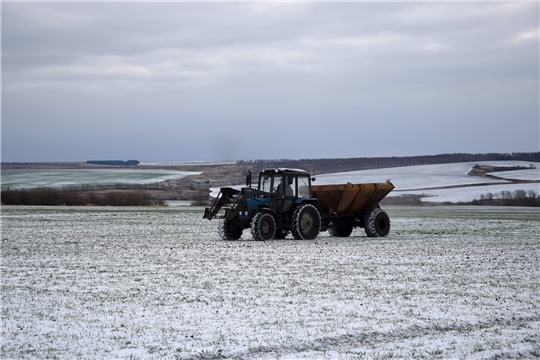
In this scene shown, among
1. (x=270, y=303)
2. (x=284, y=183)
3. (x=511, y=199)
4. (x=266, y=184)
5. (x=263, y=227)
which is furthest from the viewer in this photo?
(x=511, y=199)

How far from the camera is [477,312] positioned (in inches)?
372

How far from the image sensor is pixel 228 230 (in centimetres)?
2248

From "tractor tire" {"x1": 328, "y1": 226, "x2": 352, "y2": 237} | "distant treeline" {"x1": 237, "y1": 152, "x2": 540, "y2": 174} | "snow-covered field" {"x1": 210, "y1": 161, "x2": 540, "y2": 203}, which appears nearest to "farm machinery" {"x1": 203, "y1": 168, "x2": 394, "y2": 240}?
"tractor tire" {"x1": 328, "y1": 226, "x2": 352, "y2": 237}

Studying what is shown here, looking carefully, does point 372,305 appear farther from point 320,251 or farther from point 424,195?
point 424,195

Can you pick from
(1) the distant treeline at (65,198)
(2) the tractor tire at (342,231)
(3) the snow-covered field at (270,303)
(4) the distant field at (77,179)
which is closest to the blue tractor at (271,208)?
(2) the tractor tire at (342,231)

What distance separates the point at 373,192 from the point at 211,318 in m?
16.0

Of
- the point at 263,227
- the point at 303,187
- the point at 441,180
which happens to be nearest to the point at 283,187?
the point at 303,187

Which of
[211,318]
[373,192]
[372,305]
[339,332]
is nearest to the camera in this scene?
[339,332]

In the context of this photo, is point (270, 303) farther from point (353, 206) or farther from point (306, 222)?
point (353, 206)

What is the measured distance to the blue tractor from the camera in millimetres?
21734

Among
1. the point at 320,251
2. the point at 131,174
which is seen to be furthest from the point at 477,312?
the point at 131,174

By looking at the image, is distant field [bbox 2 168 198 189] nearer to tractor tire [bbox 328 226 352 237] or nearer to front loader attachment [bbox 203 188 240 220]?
tractor tire [bbox 328 226 352 237]

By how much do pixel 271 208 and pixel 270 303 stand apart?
12.2 m

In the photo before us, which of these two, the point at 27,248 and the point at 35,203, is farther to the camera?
the point at 35,203
